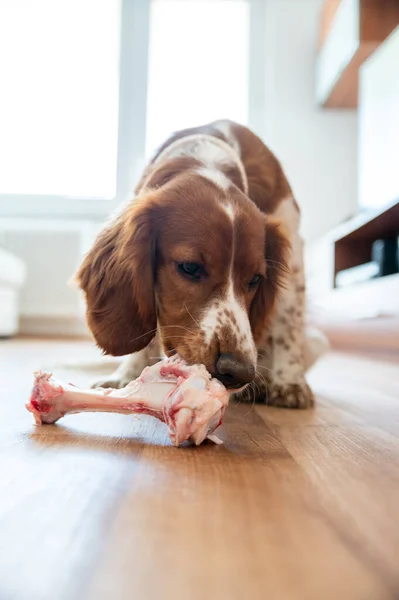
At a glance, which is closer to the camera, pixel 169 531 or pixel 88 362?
pixel 169 531

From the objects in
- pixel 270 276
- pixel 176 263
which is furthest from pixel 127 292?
pixel 270 276

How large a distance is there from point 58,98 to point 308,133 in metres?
2.45

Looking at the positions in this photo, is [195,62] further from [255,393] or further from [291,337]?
[255,393]

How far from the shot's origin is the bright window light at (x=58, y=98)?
558 cm

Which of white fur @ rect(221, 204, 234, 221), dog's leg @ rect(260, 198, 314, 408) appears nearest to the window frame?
dog's leg @ rect(260, 198, 314, 408)

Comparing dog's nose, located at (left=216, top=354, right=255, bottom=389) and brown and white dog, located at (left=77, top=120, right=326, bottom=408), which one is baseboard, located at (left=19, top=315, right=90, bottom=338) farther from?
dog's nose, located at (left=216, top=354, right=255, bottom=389)

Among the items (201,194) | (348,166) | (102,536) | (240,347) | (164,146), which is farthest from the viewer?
(348,166)

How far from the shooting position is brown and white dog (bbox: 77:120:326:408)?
49.1 inches

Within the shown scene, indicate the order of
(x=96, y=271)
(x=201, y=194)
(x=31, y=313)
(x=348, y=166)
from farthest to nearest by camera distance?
(x=31, y=313)
(x=348, y=166)
(x=96, y=271)
(x=201, y=194)

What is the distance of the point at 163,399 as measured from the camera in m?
1.03

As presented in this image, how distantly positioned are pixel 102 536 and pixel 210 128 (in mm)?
1497

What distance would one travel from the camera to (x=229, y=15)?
18.0ft

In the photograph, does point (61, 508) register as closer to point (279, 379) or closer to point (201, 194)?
point (201, 194)

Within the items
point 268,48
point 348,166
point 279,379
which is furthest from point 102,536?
point 268,48
